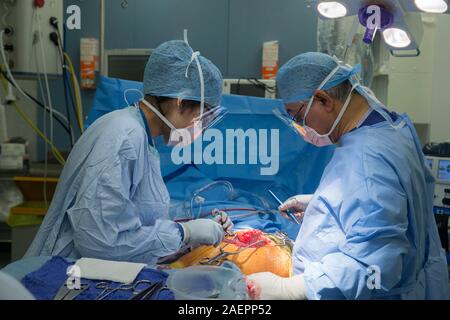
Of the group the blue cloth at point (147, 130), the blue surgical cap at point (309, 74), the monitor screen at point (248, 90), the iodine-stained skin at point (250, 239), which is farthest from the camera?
the monitor screen at point (248, 90)

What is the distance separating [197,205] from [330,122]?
697 millimetres

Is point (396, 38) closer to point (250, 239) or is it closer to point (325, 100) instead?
point (325, 100)

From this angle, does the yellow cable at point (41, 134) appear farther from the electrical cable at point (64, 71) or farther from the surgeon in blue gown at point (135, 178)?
the surgeon in blue gown at point (135, 178)

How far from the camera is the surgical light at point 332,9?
112 cm

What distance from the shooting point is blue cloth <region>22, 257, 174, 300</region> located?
0.78 m

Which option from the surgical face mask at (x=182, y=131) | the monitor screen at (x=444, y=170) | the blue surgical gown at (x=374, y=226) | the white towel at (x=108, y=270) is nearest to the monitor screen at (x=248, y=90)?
the surgical face mask at (x=182, y=131)

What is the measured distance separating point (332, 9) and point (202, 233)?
74cm

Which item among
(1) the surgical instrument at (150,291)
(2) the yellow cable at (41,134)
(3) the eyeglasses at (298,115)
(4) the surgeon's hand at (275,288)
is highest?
(3) the eyeglasses at (298,115)

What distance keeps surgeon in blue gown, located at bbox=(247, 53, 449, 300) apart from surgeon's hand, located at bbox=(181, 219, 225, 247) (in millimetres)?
294

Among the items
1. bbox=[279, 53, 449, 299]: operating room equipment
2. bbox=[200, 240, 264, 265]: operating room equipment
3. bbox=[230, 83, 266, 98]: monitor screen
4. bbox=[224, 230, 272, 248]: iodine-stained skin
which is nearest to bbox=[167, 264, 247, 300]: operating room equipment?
bbox=[279, 53, 449, 299]: operating room equipment

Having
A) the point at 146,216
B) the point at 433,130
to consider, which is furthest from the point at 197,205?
the point at 433,130

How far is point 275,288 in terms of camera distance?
909 mm

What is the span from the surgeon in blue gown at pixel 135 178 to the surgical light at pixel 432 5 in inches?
21.4

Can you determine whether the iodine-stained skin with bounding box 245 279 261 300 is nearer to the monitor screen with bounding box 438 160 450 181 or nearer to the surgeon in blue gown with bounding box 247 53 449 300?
the surgeon in blue gown with bounding box 247 53 449 300
